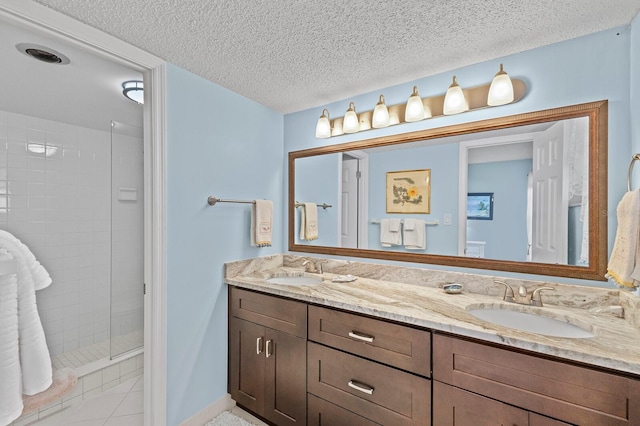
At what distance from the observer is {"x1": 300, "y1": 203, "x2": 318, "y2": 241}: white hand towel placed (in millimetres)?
2355

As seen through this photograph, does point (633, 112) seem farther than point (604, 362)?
Yes

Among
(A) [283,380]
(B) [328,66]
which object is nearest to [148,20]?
(B) [328,66]

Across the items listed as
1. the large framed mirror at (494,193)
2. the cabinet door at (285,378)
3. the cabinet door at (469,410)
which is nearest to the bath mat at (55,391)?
the cabinet door at (285,378)

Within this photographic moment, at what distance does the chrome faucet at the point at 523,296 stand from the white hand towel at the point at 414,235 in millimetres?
494

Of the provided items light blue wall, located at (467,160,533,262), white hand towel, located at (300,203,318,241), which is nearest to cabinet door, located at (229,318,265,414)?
white hand towel, located at (300,203,318,241)

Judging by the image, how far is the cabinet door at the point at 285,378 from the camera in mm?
1628

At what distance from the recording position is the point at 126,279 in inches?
109

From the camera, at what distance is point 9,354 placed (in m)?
1.62

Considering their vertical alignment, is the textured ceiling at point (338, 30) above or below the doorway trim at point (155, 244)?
above

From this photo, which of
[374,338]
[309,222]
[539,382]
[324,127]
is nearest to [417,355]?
[374,338]

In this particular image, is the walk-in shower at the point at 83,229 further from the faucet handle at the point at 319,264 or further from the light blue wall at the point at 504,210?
the light blue wall at the point at 504,210

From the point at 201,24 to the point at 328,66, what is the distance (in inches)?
27.8

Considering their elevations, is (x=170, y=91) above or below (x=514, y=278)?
above

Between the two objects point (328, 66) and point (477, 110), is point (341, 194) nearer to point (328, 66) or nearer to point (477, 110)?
point (328, 66)
